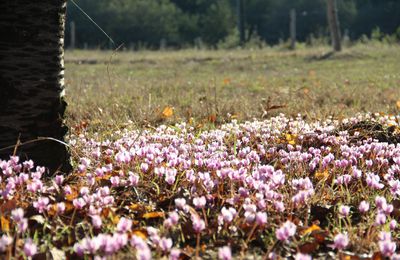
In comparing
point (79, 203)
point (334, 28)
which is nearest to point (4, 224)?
point (79, 203)

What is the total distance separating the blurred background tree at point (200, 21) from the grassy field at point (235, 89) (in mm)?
28377

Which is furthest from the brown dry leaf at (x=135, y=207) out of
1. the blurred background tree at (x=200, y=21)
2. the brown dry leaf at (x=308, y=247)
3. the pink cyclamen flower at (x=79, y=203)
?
the blurred background tree at (x=200, y=21)

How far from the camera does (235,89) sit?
12336mm

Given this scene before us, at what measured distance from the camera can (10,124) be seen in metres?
3.63

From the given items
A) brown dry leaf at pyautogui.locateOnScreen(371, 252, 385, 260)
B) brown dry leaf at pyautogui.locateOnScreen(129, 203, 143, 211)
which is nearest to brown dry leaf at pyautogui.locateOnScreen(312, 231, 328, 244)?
brown dry leaf at pyautogui.locateOnScreen(371, 252, 385, 260)

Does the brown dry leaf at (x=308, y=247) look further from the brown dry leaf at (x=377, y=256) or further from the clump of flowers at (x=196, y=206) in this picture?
the brown dry leaf at (x=377, y=256)

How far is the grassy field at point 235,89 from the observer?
24.6 ft

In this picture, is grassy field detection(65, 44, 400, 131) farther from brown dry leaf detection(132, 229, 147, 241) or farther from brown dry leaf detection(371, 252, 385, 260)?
brown dry leaf detection(371, 252, 385, 260)

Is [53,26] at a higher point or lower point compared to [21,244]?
higher

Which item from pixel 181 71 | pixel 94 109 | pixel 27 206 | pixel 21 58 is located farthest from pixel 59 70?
pixel 181 71

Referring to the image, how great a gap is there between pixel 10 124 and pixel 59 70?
469 millimetres

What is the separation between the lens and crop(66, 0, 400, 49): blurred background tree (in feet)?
178

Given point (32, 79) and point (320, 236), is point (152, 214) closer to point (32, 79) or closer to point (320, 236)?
point (320, 236)

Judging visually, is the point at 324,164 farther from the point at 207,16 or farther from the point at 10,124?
the point at 207,16
